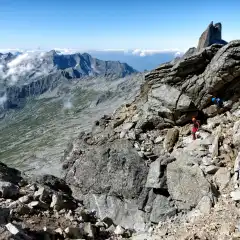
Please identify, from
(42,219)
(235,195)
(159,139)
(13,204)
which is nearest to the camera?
(235,195)

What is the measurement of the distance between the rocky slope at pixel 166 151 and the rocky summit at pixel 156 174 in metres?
0.11

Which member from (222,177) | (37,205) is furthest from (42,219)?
(222,177)

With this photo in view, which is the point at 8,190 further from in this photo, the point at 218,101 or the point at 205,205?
the point at 218,101

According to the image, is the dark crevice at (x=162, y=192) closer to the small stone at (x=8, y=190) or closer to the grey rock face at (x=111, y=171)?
the grey rock face at (x=111, y=171)

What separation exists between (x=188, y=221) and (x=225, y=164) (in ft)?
26.6

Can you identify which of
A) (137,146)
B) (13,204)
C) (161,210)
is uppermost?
(137,146)

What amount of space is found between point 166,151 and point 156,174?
5781mm

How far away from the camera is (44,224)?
2561cm

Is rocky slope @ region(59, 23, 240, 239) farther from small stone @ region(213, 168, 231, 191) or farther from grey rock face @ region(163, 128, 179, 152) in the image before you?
grey rock face @ region(163, 128, 179, 152)

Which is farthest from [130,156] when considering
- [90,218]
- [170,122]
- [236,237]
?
[236,237]

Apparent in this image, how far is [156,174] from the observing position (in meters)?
34.8

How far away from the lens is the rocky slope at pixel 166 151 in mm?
32250

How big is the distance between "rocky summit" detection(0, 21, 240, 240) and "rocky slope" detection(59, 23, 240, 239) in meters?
0.11

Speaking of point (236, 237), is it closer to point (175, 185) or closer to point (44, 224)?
point (175, 185)
